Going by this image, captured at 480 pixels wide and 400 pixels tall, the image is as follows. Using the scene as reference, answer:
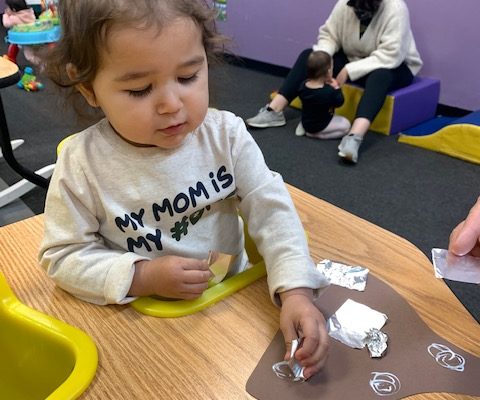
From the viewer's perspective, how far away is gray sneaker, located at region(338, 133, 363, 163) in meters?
2.13

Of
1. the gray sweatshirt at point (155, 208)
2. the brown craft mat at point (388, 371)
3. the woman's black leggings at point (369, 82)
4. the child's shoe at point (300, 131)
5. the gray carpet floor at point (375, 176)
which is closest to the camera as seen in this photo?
the brown craft mat at point (388, 371)

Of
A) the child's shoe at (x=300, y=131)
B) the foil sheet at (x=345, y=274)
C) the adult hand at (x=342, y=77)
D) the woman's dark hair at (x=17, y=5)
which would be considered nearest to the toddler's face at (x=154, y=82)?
the foil sheet at (x=345, y=274)

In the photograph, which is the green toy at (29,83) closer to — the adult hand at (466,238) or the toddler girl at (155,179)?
the toddler girl at (155,179)

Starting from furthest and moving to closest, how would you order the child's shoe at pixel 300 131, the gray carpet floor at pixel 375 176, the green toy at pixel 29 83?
1. the green toy at pixel 29 83
2. the child's shoe at pixel 300 131
3. the gray carpet floor at pixel 375 176

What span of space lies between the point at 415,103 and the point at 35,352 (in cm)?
225

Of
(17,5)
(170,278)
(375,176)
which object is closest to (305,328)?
(170,278)

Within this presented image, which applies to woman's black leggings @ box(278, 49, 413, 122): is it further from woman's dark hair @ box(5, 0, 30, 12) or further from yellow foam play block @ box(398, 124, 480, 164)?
woman's dark hair @ box(5, 0, 30, 12)

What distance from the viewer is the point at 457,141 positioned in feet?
7.11

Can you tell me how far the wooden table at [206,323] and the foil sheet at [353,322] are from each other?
56mm

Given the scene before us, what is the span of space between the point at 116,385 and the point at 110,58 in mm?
325

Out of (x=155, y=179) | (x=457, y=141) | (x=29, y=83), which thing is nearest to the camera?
(x=155, y=179)

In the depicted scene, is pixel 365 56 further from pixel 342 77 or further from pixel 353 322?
pixel 353 322

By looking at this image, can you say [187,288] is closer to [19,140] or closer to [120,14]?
[120,14]

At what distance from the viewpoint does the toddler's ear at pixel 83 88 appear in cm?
59
